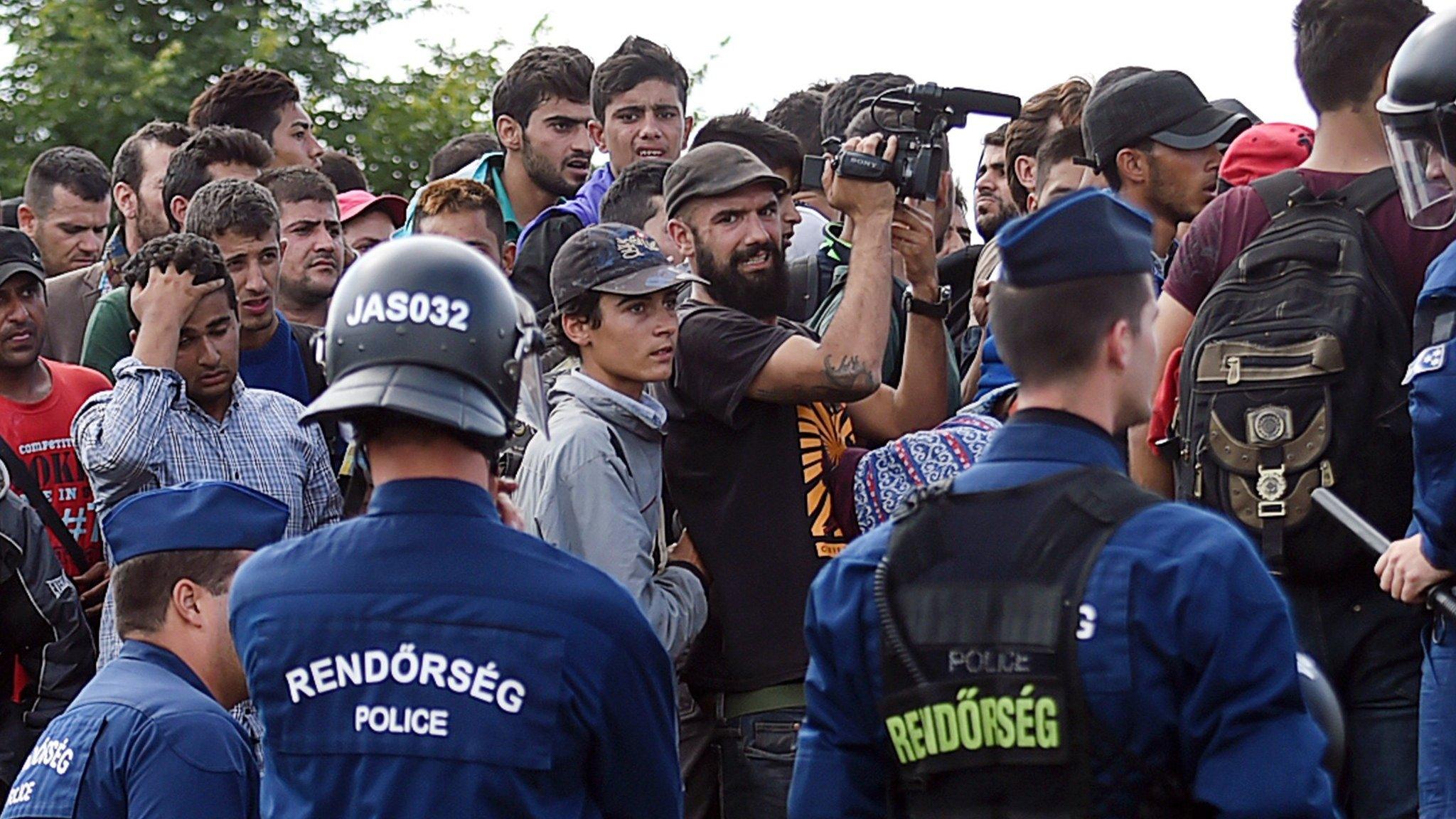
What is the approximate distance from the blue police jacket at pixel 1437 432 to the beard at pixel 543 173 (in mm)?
4805

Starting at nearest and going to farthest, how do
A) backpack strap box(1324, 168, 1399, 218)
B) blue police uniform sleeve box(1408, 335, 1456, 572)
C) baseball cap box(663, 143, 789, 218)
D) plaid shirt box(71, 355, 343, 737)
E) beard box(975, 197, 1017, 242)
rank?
blue police uniform sleeve box(1408, 335, 1456, 572)
backpack strap box(1324, 168, 1399, 218)
plaid shirt box(71, 355, 343, 737)
baseball cap box(663, 143, 789, 218)
beard box(975, 197, 1017, 242)

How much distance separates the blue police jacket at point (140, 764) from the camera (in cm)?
417

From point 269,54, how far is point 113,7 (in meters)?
2.18

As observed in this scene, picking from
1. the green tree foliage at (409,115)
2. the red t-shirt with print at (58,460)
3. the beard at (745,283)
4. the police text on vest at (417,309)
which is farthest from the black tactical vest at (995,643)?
the green tree foliage at (409,115)

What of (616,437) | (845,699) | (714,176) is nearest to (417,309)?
(845,699)

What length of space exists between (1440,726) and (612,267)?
2.45 metres

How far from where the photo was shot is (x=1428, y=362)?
446 centimetres

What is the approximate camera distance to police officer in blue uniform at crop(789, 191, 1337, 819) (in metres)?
3.15

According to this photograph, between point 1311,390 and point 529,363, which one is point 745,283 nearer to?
point 1311,390

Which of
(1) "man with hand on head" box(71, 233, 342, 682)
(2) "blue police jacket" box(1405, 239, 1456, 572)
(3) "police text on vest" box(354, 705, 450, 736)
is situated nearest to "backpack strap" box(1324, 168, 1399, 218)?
(2) "blue police jacket" box(1405, 239, 1456, 572)

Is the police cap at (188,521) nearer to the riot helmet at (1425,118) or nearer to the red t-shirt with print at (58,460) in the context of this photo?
the red t-shirt with print at (58,460)

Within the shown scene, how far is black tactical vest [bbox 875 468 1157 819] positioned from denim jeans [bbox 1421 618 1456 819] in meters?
1.58

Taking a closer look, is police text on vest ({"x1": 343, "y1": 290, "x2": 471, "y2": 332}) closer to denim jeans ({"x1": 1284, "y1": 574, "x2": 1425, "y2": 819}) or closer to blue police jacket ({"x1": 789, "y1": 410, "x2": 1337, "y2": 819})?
blue police jacket ({"x1": 789, "y1": 410, "x2": 1337, "y2": 819})

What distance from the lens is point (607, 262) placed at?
226 inches
